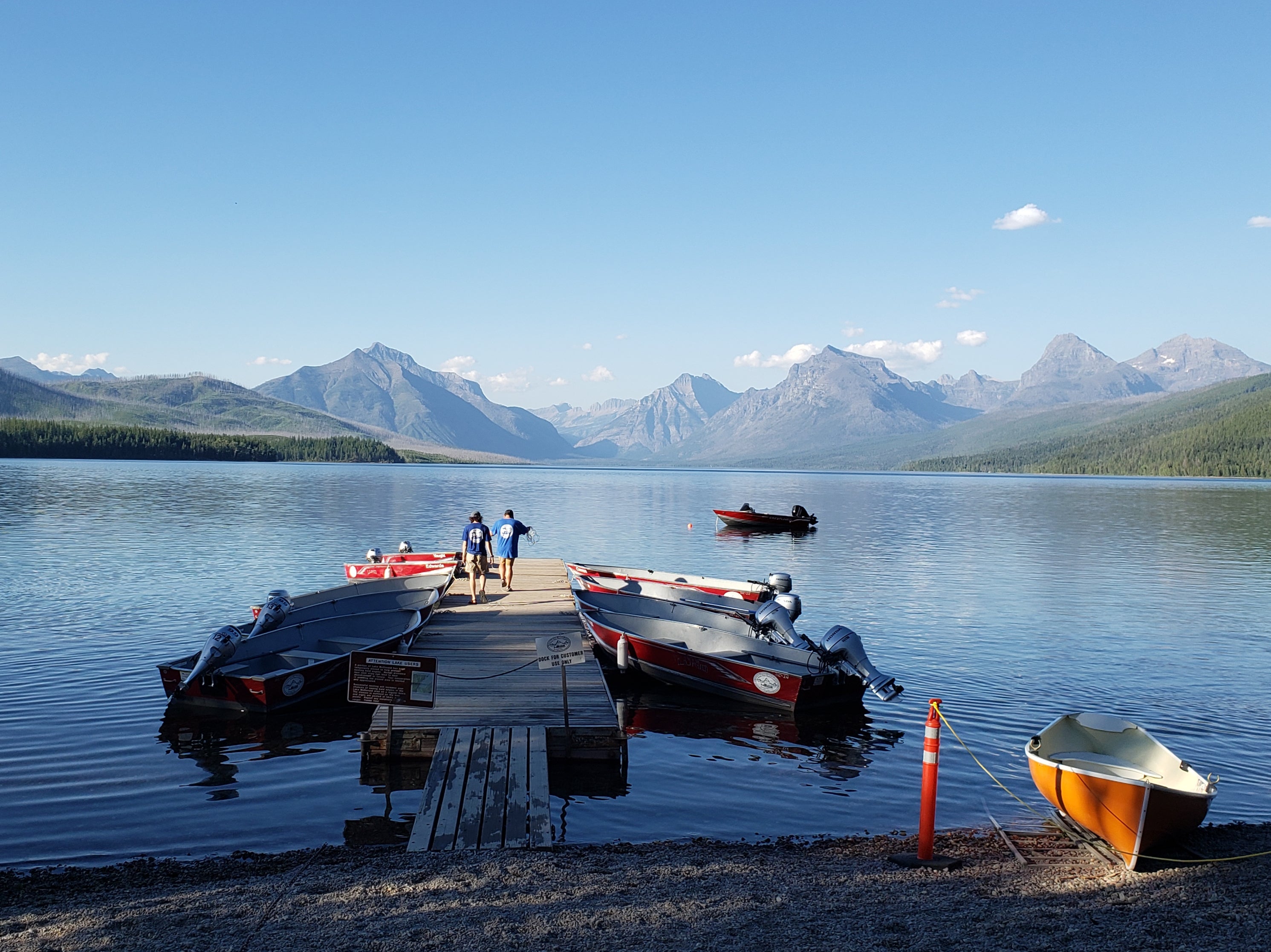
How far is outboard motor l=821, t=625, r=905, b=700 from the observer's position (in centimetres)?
1686

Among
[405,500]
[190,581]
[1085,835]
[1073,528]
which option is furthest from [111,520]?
[1073,528]

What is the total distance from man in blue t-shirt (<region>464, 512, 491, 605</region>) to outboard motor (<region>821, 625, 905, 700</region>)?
10.2 meters

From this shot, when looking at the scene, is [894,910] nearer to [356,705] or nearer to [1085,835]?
[1085,835]

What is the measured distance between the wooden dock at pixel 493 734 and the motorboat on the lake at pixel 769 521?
46.8m

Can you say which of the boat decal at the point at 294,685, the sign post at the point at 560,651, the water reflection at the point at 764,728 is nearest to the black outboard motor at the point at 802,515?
the water reflection at the point at 764,728

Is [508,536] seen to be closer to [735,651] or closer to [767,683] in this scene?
[735,651]

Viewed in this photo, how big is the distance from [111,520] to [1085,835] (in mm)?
54190

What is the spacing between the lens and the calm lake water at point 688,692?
1179 cm

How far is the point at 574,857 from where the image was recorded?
9.77 meters

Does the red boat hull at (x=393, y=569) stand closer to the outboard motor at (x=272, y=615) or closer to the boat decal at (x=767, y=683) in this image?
the outboard motor at (x=272, y=615)

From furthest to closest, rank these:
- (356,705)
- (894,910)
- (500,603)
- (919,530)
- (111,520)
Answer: (919,530)
(111,520)
(500,603)
(356,705)
(894,910)

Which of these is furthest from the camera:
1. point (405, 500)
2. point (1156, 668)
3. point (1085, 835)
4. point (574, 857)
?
point (405, 500)

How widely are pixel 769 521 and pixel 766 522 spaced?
24 centimetres

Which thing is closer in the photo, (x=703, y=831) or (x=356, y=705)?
(x=703, y=831)
